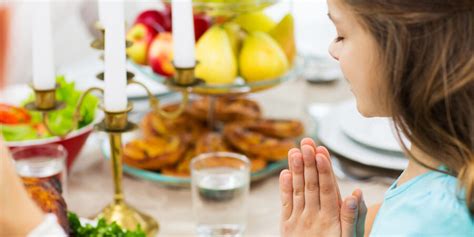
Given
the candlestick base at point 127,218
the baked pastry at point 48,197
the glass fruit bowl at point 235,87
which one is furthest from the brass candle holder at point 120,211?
the glass fruit bowl at point 235,87

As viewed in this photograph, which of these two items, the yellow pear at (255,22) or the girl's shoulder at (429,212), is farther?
the yellow pear at (255,22)

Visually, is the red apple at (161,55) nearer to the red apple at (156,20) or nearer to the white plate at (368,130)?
the red apple at (156,20)

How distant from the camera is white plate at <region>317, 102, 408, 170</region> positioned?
1.56 meters

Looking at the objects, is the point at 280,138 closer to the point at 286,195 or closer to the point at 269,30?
the point at 269,30

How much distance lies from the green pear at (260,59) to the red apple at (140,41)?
0.67ft

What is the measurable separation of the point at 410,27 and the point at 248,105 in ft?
3.09

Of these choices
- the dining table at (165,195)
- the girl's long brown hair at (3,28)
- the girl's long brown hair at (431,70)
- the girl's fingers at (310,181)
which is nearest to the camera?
the girl's long brown hair at (431,70)

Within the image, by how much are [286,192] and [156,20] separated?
28.4 inches

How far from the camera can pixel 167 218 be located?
56.7 inches

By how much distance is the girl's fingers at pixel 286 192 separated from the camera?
42.1 inches

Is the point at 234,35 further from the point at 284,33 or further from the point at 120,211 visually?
the point at 120,211

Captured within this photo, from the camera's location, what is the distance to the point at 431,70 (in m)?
0.84

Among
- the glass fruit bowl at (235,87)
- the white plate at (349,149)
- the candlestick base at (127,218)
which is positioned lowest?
the candlestick base at (127,218)

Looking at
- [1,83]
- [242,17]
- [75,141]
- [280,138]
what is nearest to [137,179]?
[75,141]
